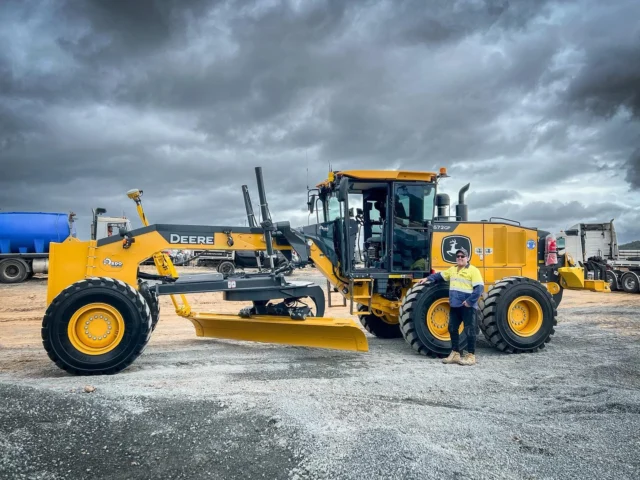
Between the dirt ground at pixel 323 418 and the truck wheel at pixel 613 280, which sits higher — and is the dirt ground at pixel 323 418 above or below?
below

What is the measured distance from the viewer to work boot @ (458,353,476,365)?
7273mm

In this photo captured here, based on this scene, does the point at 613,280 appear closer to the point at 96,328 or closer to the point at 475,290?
the point at 475,290

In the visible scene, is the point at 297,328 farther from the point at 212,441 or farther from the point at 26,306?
the point at 26,306

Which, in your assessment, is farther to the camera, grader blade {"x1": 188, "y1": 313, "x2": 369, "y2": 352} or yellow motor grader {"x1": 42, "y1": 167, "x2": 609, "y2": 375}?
grader blade {"x1": 188, "y1": 313, "x2": 369, "y2": 352}

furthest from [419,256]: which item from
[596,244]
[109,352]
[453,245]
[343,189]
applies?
[596,244]

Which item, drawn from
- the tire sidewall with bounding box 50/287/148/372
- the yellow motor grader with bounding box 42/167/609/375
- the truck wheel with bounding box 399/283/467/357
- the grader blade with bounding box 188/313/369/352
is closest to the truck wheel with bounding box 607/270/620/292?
the yellow motor grader with bounding box 42/167/609/375

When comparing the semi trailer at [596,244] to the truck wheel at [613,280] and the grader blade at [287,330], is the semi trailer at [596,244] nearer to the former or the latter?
the truck wheel at [613,280]

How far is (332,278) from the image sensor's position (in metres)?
8.54

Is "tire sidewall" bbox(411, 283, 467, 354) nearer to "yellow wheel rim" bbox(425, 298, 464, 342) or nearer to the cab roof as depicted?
"yellow wheel rim" bbox(425, 298, 464, 342)

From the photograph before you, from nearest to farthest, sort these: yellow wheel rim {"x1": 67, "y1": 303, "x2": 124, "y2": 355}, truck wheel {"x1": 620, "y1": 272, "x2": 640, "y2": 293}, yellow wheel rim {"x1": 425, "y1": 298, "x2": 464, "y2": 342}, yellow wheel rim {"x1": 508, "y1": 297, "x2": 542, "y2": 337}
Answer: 1. yellow wheel rim {"x1": 67, "y1": 303, "x2": 124, "y2": 355}
2. yellow wheel rim {"x1": 425, "y1": 298, "x2": 464, "y2": 342}
3. yellow wheel rim {"x1": 508, "y1": 297, "x2": 542, "y2": 337}
4. truck wheel {"x1": 620, "y1": 272, "x2": 640, "y2": 293}

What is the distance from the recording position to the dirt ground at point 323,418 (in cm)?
377

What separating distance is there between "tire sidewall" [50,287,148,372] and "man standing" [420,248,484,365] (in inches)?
169

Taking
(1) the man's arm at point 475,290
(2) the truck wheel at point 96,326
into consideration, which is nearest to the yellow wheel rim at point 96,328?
(2) the truck wheel at point 96,326

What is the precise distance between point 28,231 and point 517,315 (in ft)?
72.2
